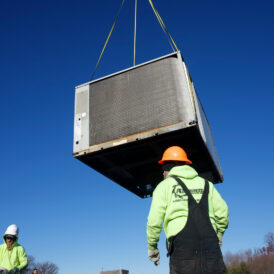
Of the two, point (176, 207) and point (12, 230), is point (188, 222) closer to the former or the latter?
point (176, 207)

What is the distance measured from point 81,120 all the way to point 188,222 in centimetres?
305

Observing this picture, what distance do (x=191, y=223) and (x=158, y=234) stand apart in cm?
39

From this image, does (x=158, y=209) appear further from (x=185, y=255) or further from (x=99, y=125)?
(x=99, y=125)

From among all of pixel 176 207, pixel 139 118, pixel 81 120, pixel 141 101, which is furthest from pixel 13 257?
pixel 176 207

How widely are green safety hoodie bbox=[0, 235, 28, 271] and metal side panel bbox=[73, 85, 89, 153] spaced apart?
2.09 metres

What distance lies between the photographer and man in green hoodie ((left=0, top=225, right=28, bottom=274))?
183 inches

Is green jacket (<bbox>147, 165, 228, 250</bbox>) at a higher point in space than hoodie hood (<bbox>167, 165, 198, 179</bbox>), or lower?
lower

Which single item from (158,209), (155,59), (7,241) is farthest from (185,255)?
(7,241)

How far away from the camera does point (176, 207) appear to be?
2523 millimetres

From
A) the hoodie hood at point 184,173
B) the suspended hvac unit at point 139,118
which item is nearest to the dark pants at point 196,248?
the hoodie hood at point 184,173

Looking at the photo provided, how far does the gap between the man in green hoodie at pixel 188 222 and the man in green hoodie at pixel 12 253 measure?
10.4 feet

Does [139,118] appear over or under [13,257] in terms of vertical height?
over

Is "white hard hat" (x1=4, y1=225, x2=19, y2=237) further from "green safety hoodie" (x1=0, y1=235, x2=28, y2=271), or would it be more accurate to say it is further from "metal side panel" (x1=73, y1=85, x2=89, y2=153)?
"metal side panel" (x1=73, y1=85, x2=89, y2=153)

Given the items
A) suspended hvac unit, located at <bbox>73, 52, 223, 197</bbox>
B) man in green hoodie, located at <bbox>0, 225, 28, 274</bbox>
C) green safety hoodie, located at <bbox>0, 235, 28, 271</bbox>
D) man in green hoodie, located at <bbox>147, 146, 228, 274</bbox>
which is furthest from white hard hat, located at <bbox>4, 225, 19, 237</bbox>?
man in green hoodie, located at <bbox>147, 146, 228, 274</bbox>
